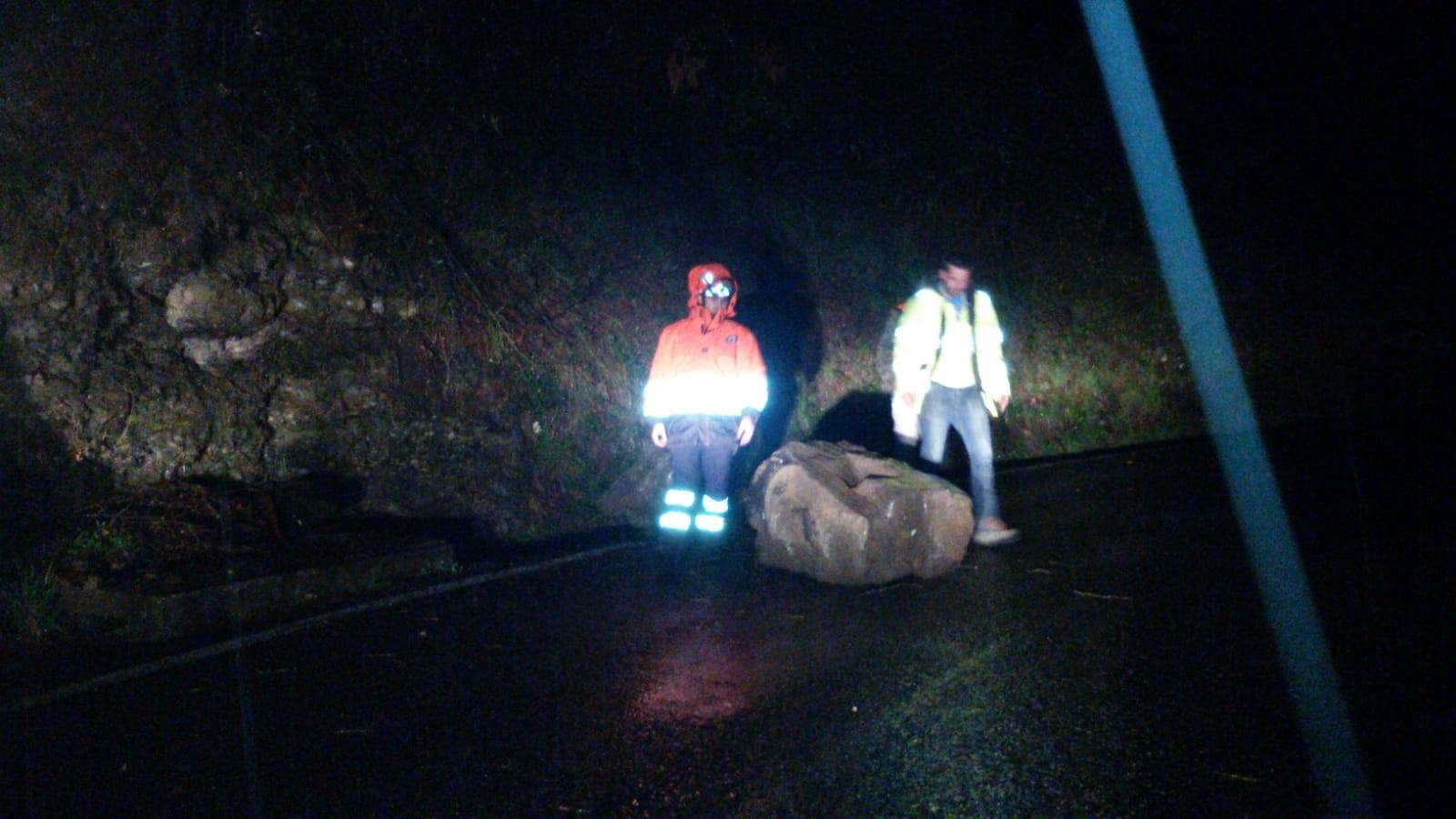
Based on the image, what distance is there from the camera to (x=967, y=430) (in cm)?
720

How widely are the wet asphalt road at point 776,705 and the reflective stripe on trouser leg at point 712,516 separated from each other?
0.50 metres

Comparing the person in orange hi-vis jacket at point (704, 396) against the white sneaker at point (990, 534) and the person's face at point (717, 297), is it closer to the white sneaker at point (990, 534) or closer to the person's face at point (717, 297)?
the person's face at point (717, 297)

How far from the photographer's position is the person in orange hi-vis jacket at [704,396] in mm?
6707

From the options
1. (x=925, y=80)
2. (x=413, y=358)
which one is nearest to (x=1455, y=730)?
(x=413, y=358)

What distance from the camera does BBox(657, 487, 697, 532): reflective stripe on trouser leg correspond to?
6.79 m

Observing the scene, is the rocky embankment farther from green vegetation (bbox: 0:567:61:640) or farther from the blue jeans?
the blue jeans

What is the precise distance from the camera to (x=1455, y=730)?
3.89 metres

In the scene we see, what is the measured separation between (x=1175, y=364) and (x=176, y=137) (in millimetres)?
14314

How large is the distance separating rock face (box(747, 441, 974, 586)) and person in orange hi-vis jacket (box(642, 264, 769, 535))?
1.17 ft

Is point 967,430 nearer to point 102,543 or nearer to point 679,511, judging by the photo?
point 679,511

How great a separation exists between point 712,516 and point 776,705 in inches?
102

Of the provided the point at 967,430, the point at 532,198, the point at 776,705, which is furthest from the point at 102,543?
the point at 967,430

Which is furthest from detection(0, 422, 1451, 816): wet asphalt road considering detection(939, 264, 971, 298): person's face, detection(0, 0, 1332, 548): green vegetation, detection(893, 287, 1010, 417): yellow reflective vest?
detection(0, 0, 1332, 548): green vegetation

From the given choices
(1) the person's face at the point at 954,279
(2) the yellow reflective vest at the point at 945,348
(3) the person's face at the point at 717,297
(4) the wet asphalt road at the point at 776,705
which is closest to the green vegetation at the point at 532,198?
(4) the wet asphalt road at the point at 776,705
